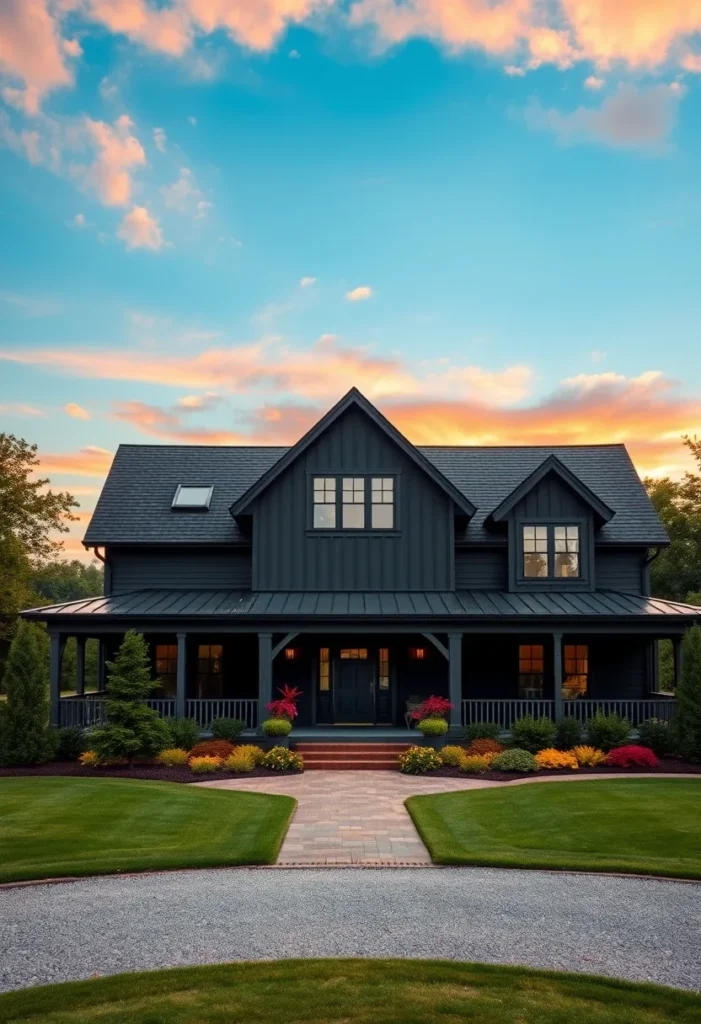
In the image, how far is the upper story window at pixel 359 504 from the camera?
932 inches

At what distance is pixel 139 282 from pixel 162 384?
5249 millimetres

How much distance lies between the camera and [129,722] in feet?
60.6

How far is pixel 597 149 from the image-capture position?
22938 millimetres

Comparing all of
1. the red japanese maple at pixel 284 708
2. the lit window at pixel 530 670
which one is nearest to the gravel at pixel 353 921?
the red japanese maple at pixel 284 708

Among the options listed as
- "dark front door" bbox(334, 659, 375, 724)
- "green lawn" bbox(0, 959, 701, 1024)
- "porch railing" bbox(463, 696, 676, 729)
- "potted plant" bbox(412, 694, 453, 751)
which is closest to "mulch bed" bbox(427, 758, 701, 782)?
"potted plant" bbox(412, 694, 453, 751)

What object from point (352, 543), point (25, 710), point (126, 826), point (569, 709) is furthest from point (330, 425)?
point (126, 826)

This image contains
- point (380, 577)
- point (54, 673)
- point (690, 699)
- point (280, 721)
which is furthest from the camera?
point (380, 577)

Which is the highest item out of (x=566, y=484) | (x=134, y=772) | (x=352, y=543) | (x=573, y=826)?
(x=566, y=484)

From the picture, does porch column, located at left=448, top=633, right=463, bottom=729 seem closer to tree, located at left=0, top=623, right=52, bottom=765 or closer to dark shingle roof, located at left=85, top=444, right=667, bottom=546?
dark shingle roof, located at left=85, top=444, right=667, bottom=546

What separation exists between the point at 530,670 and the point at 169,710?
10.8 metres

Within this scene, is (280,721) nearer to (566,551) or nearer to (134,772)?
(134,772)

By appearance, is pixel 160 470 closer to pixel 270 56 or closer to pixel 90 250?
pixel 90 250

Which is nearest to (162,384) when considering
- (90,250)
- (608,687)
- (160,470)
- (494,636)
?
(160,470)

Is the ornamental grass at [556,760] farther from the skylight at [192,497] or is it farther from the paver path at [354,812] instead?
the skylight at [192,497]
